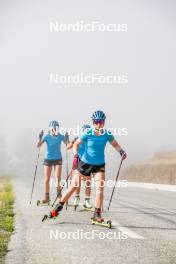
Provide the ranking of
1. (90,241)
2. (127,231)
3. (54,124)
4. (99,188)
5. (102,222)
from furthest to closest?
(54,124) < (99,188) < (102,222) < (127,231) < (90,241)

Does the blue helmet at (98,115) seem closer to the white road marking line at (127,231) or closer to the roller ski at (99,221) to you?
the roller ski at (99,221)

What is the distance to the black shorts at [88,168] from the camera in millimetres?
10320

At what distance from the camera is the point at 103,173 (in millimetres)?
10414

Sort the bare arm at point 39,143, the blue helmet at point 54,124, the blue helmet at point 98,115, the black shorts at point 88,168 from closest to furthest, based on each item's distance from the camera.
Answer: the blue helmet at point 98,115 → the black shorts at point 88,168 → the blue helmet at point 54,124 → the bare arm at point 39,143

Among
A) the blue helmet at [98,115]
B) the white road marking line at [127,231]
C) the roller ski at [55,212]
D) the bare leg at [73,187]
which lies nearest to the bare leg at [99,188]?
the bare leg at [73,187]

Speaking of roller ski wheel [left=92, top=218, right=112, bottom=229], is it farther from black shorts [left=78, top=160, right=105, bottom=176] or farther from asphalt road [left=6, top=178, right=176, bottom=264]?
black shorts [left=78, top=160, right=105, bottom=176]

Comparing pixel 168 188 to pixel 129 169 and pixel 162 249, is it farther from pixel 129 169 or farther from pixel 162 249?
pixel 129 169

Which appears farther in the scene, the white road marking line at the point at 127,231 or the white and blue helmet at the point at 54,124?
the white and blue helmet at the point at 54,124

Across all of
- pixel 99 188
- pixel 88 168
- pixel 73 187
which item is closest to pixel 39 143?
pixel 88 168

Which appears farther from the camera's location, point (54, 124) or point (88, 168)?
point (54, 124)

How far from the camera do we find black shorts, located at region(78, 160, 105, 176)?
33.9 feet

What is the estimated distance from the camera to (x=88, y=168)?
1033cm

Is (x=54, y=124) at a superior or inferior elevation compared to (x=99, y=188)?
superior

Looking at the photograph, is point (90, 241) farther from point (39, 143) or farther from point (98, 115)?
point (39, 143)
